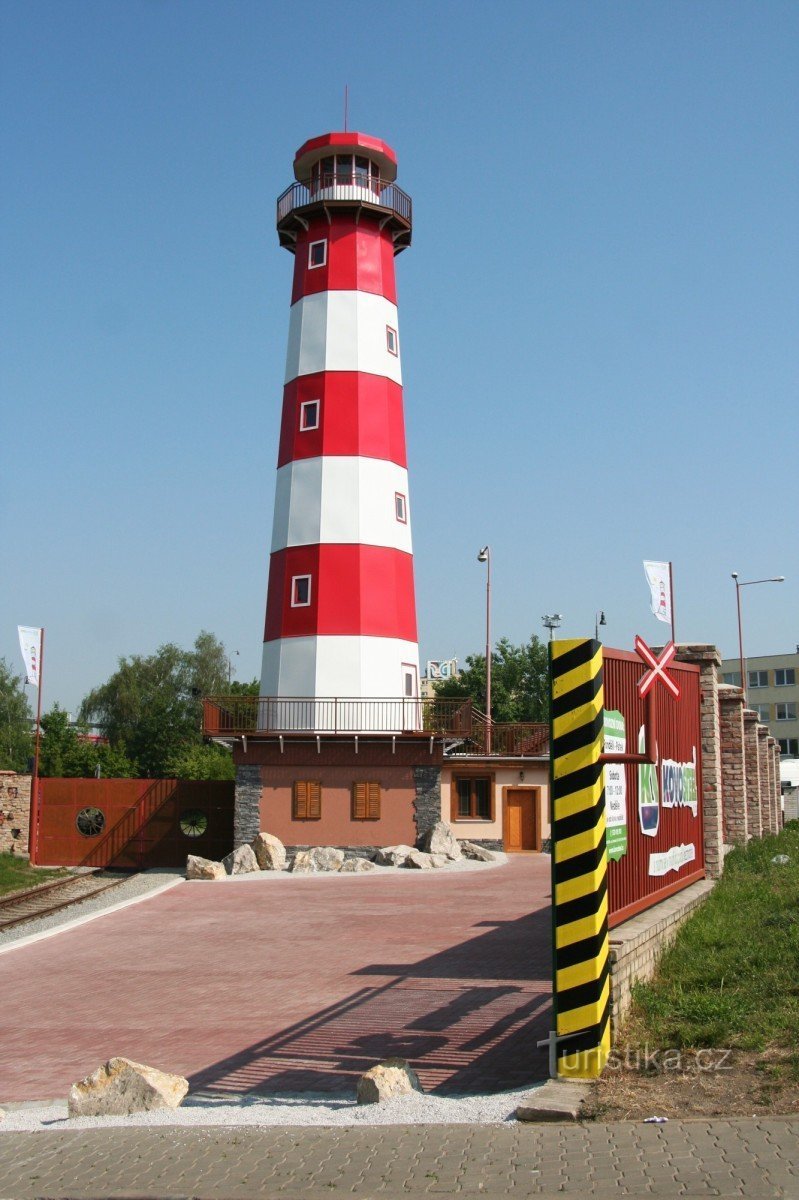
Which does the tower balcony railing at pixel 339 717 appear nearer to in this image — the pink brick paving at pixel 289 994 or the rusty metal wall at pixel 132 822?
the rusty metal wall at pixel 132 822

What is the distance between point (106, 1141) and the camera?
7418mm

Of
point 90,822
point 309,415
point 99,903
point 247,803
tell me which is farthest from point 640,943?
point 90,822

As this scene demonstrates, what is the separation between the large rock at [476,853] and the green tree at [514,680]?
106ft

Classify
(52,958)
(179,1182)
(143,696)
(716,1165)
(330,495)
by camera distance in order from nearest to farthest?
(716,1165)
(179,1182)
(52,958)
(330,495)
(143,696)

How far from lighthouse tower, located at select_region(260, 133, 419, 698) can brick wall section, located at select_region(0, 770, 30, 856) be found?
7.37 metres

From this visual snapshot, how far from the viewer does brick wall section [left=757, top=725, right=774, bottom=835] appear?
28.2 metres

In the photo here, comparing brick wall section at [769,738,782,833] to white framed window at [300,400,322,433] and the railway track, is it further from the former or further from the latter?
the railway track

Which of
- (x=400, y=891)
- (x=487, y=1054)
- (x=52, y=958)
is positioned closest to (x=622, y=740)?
(x=487, y=1054)

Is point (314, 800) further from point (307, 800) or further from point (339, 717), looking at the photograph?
point (339, 717)

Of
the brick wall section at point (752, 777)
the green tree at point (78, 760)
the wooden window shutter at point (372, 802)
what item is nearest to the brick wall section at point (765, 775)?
the brick wall section at point (752, 777)

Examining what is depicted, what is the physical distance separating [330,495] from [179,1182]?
80.5 ft

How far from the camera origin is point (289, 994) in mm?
12773

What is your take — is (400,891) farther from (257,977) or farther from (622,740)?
(622,740)

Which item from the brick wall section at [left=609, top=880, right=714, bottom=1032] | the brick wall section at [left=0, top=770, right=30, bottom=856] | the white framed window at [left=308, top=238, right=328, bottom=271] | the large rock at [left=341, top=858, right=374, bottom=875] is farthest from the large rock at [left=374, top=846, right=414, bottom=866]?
the white framed window at [left=308, top=238, right=328, bottom=271]
